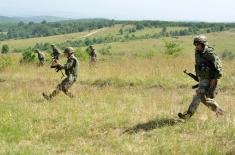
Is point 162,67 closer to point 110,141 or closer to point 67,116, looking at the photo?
point 67,116

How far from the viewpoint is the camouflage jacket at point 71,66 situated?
13.2m

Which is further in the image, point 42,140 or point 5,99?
point 5,99

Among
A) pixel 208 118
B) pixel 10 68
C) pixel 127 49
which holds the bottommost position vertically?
pixel 127 49

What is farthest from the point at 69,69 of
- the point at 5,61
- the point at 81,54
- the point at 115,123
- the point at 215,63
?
the point at 81,54

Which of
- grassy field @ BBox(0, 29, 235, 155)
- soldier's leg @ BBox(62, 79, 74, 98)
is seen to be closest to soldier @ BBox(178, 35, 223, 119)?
grassy field @ BBox(0, 29, 235, 155)

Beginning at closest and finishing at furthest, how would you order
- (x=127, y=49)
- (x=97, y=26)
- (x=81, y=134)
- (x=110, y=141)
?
(x=110, y=141), (x=81, y=134), (x=127, y=49), (x=97, y=26)

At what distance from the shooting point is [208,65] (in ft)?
30.2

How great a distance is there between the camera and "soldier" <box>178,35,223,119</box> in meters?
9.05

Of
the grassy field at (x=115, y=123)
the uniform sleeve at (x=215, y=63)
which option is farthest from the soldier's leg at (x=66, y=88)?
the uniform sleeve at (x=215, y=63)

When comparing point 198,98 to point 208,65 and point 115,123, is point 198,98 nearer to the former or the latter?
point 208,65

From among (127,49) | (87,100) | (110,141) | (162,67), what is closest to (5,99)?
(87,100)

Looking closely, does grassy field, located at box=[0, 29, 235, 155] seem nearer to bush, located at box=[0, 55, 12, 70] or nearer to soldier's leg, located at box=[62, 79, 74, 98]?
soldier's leg, located at box=[62, 79, 74, 98]

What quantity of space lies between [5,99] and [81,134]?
15.6ft

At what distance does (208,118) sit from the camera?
9414mm
